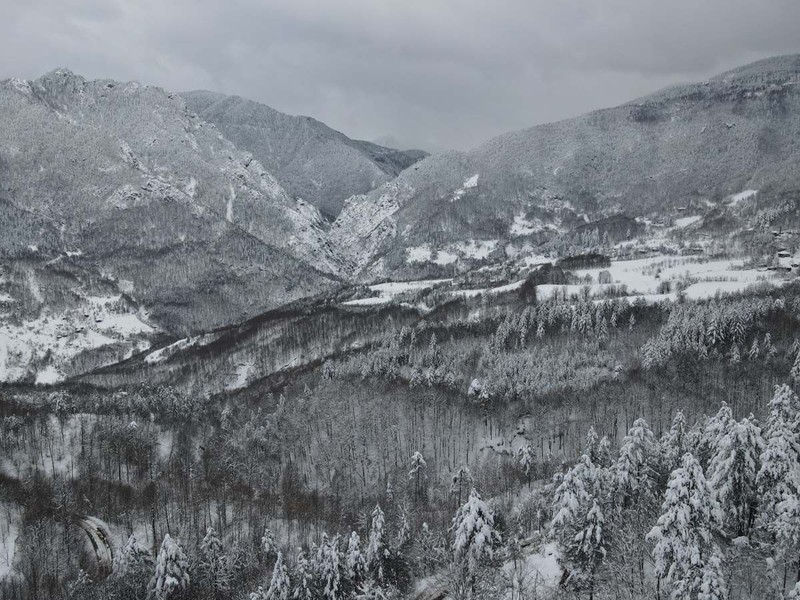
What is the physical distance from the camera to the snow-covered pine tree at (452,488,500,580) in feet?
185

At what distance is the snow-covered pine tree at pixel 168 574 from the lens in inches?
2872

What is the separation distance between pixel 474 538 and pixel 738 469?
27.3 metres

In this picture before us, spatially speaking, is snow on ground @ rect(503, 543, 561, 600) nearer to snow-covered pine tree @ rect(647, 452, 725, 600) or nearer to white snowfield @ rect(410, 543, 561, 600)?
white snowfield @ rect(410, 543, 561, 600)

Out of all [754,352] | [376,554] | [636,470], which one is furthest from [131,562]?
[754,352]

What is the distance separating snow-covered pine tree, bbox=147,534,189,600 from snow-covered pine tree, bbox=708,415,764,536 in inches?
2393

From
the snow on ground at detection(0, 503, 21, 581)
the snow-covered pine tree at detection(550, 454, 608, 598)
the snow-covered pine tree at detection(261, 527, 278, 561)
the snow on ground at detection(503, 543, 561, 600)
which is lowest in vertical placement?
the snow on ground at detection(0, 503, 21, 581)

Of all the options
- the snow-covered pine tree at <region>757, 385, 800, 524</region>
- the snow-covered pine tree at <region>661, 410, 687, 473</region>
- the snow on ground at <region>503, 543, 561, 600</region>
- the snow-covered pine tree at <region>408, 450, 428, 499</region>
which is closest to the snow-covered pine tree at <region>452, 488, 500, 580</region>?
the snow on ground at <region>503, 543, 561, 600</region>

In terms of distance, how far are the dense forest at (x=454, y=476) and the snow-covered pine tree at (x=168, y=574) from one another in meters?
0.29

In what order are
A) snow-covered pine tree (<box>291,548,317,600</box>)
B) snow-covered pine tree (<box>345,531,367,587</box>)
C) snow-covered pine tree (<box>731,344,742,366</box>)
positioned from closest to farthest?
snow-covered pine tree (<box>291,548,317,600</box>)
snow-covered pine tree (<box>345,531,367,587</box>)
snow-covered pine tree (<box>731,344,742,366</box>)

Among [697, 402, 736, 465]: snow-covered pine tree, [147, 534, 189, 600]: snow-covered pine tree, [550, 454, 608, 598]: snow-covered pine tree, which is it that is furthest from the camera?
[147, 534, 189, 600]: snow-covered pine tree

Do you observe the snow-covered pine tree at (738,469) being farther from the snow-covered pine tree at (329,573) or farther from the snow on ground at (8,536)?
the snow on ground at (8,536)

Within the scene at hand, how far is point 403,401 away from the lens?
165 meters

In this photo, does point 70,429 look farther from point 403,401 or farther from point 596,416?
point 596,416

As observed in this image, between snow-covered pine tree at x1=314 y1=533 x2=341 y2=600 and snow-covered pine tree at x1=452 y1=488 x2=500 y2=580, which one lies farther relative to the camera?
snow-covered pine tree at x1=314 y1=533 x2=341 y2=600
